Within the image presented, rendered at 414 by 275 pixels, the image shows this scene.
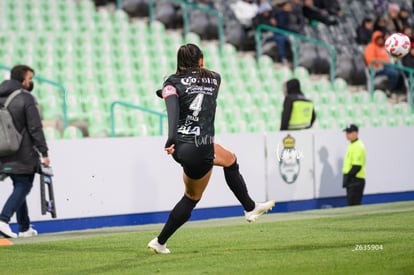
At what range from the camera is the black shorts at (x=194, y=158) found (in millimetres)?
9680

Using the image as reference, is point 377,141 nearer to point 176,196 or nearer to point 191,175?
point 176,196

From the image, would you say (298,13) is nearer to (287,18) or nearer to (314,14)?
(287,18)

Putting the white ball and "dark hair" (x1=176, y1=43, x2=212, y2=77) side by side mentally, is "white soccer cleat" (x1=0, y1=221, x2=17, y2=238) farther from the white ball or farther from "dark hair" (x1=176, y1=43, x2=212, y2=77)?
the white ball

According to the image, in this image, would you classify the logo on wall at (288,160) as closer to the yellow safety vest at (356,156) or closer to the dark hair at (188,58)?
the yellow safety vest at (356,156)

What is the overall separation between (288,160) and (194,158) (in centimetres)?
885

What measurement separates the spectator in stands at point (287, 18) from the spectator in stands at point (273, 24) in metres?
0.13

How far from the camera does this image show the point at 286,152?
60.1 feet

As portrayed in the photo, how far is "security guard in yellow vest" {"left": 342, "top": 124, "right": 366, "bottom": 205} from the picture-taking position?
1817 cm

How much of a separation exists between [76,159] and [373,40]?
33.4 ft

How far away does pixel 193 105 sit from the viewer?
9.77 meters

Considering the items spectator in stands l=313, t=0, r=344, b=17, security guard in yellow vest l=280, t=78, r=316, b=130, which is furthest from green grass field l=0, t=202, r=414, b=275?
spectator in stands l=313, t=0, r=344, b=17

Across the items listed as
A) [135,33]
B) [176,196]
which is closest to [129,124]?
[176,196]

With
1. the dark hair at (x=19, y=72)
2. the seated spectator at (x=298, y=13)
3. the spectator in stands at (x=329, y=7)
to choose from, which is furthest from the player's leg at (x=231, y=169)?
the spectator in stands at (x=329, y=7)

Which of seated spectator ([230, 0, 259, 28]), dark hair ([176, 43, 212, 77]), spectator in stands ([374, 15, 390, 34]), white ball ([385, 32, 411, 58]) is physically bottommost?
dark hair ([176, 43, 212, 77])
